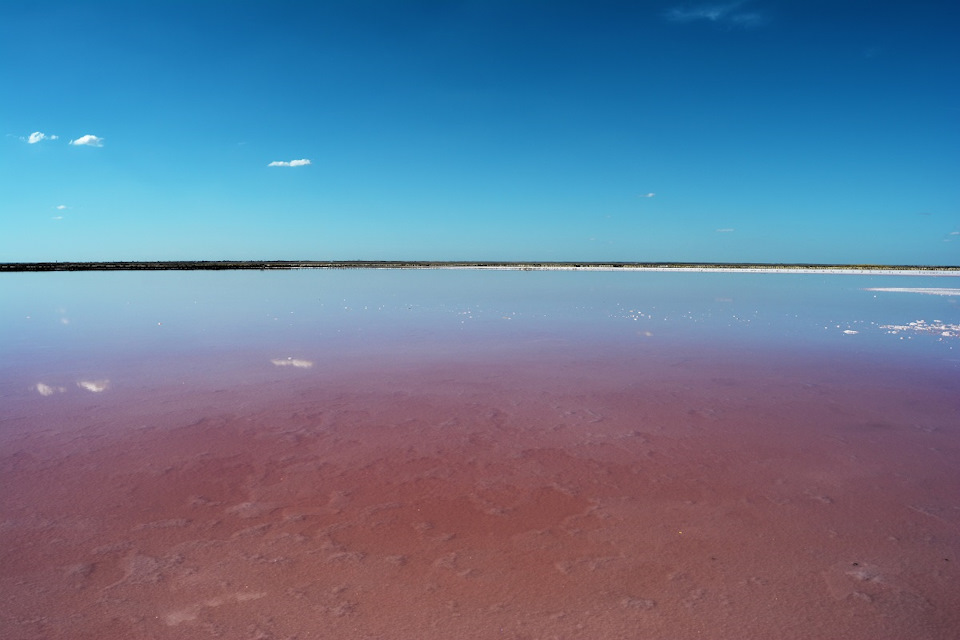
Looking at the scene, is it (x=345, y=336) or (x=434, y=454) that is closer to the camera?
(x=434, y=454)

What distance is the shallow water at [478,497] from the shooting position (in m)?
3.37

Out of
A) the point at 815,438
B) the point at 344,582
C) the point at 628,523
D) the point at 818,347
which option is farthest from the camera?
the point at 818,347

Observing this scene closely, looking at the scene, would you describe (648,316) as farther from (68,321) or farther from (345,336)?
(68,321)

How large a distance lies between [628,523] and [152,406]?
6.21 m

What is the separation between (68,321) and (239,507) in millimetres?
15321

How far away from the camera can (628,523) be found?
14.5ft

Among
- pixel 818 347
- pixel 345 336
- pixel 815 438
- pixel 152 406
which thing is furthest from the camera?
pixel 345 336

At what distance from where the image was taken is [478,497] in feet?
15.9

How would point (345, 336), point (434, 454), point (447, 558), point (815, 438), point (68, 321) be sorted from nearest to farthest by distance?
point (447, 558) < point (434, 454) < point (815, 438) < point (345, 336) < point (68, 321)

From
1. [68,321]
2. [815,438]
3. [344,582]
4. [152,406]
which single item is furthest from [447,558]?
[68,321]

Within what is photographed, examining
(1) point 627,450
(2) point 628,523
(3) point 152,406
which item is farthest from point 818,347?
(3) point 152,406

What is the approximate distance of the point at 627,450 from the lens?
5.98 metres

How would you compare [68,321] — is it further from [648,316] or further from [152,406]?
[648,316]

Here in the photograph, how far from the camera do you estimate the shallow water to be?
337 cm
